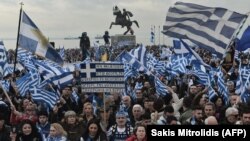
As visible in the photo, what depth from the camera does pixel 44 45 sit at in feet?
46.2

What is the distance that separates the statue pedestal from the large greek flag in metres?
33.8

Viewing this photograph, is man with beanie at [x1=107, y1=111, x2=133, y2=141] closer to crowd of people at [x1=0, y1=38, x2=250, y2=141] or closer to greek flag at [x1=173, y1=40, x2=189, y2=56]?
crowd of people at [x1=0, y1=38, x2=250, y2=141]

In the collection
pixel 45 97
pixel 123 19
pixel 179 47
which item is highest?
pixel 123 19

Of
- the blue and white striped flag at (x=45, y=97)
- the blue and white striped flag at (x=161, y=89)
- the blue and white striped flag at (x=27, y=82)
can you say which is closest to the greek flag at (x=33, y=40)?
the blue and white striped flag at (x=27, y=82)

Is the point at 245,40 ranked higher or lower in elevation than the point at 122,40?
lower

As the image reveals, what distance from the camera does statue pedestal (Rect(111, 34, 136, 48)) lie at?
44522mm

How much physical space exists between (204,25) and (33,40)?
539 cm

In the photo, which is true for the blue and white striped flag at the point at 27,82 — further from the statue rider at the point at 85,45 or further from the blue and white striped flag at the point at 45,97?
the statue rider at the point at 85,45

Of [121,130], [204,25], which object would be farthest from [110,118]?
[204,25]

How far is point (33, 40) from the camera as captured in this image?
14.0 metres

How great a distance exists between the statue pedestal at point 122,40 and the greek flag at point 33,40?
1174 inches

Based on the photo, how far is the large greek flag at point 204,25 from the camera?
947 centimetres

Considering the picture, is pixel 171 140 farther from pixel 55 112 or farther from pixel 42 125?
pixel 55 112

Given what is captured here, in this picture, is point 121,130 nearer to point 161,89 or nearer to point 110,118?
point 110,118
